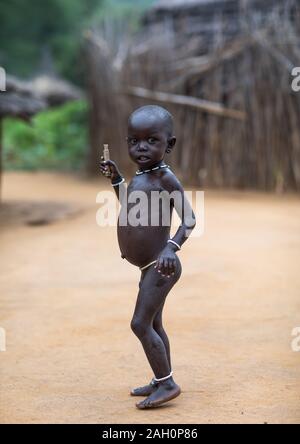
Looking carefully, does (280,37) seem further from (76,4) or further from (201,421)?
(76,4)

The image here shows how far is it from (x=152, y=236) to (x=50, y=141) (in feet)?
52.5

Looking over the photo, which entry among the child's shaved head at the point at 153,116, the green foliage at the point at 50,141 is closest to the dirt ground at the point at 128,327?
the child's shaved head at the point at 153,116

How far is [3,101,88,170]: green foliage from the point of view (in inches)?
688

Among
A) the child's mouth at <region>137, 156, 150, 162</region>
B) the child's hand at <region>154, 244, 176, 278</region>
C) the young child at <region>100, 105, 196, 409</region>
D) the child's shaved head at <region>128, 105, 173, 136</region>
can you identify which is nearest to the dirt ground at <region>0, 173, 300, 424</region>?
the young child at <region>100, 105, 196, 409</region>

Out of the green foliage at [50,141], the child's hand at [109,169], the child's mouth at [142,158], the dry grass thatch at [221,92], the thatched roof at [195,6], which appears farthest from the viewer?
the green foliage at [50,141]

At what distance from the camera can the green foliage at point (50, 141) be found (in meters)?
17.5

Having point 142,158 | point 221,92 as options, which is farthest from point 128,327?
point 221,92

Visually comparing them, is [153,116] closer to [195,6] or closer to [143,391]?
[143,391]

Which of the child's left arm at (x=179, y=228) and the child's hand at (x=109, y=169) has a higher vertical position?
the child's hand at (x=109, y=169)

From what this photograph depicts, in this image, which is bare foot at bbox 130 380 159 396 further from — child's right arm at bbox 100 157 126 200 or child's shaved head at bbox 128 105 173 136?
child's shaved head at bbox 128 105 173 136

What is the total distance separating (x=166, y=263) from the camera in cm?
309

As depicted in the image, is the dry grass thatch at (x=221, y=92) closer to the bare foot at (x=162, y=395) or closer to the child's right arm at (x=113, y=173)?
the child's right arm at (x=113, y=173)

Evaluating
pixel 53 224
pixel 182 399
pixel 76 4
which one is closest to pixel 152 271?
pixel 182 399

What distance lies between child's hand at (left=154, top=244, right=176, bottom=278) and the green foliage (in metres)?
14.0
